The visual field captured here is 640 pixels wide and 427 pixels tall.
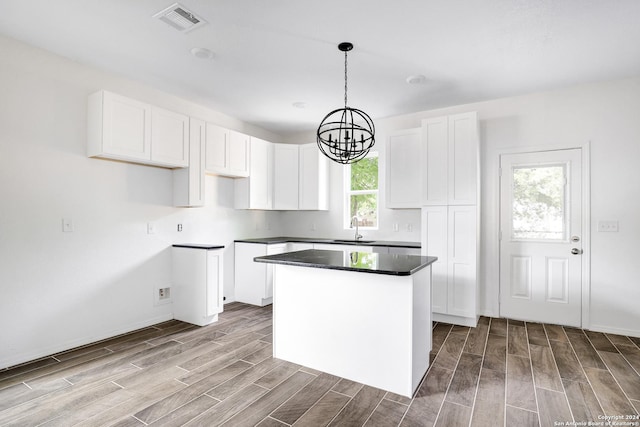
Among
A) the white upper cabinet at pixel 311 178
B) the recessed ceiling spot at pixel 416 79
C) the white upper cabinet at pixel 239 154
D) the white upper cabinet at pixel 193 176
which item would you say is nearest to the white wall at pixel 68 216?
the white upper cabinet at pixel 193 176

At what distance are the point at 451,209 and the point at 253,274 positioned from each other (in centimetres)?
282

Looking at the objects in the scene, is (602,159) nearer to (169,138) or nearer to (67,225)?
(169,138)

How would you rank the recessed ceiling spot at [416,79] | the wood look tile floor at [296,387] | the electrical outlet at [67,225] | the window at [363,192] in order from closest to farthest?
the wood look tile floor at [296,387]
the electrical outlet at [67,225]
the recessed ceiling spot at [416,79]
the window at [363,192]

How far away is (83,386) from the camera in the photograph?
242cm

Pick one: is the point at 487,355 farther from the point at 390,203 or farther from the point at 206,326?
the point at 206,326

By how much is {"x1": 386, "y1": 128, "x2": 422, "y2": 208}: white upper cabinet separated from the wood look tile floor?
6.13ft

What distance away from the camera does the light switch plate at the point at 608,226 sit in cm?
360

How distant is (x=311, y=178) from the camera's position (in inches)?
209

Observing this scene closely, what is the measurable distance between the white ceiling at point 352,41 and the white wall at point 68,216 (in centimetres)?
28

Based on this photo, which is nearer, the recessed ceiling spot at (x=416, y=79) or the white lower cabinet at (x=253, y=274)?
the recessed ceiling spot at (x=416, y=79)

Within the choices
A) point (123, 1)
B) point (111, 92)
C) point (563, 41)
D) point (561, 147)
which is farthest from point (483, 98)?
point (111, 92)

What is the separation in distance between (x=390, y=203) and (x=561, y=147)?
209cm

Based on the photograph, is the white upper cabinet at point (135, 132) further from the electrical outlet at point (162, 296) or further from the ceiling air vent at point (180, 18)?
the electrical outlet at point (162, 296)

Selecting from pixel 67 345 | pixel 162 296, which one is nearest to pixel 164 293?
pixel 162 296
